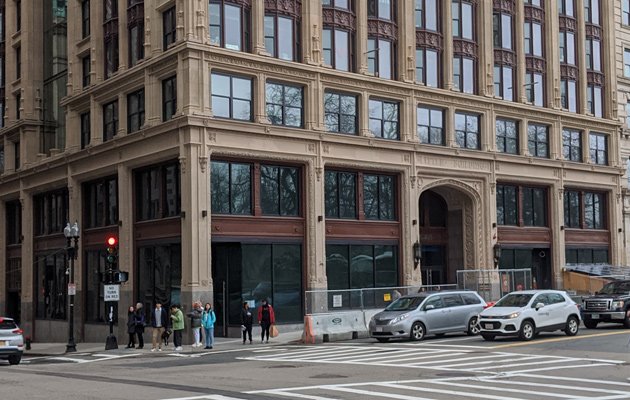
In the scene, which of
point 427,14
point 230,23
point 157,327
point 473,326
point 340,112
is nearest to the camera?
point 473,326

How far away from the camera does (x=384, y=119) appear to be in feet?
150

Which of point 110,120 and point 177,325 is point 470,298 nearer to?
point 177,325

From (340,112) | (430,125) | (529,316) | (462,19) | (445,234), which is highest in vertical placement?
(462,19)

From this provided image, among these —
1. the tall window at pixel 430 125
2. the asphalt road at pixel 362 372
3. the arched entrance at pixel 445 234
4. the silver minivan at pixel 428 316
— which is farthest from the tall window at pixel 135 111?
the silver minivan at pixel 428 316

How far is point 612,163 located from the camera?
193ft

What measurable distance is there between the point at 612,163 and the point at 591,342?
108 ft

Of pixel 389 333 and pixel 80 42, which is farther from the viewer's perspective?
pixel 80 42

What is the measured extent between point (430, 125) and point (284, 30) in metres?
10.6

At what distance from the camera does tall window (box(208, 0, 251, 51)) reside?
39625 mm

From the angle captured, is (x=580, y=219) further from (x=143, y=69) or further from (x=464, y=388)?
(x=464, y=388)

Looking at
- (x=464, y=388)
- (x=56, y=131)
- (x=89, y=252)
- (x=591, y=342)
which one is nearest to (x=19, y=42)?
(x=56, y=131)

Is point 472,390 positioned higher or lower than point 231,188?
lower

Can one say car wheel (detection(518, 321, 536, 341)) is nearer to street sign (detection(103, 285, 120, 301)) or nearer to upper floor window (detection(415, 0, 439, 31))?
street sign (detection(103, 285, 120, 301))

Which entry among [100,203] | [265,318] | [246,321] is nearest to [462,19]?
[100,203]
